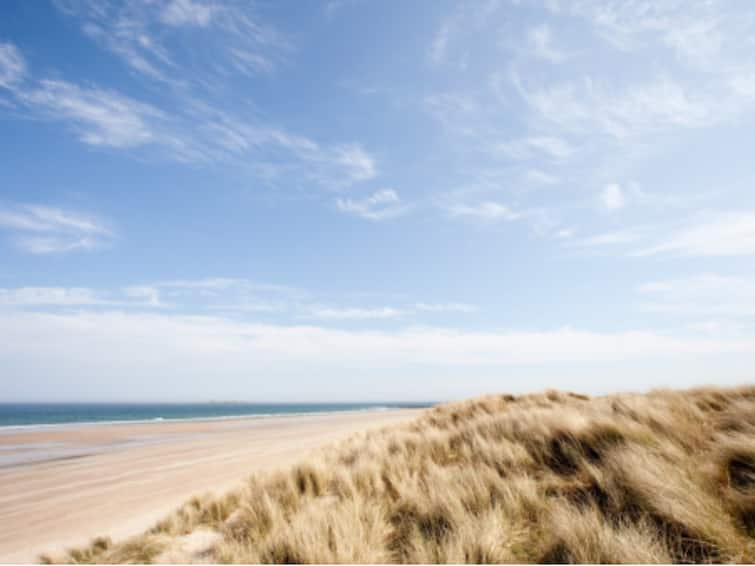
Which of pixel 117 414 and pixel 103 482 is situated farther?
pixel 117 414

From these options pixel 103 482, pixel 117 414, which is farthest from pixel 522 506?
pixel 117 414

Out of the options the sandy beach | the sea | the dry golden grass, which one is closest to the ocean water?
the sea

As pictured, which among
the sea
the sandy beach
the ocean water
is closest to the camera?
the sandy beach

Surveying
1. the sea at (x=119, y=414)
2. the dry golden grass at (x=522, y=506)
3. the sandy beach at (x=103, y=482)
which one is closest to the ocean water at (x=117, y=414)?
the sea at (x=119, y=414)

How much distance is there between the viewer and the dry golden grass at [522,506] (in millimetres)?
3602

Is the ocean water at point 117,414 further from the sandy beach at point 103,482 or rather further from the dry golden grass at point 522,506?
the dry golden grass at point 522,506

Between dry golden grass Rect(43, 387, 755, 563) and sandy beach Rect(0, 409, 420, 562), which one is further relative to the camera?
sandy beach Rect(0, 409, 420, 562)

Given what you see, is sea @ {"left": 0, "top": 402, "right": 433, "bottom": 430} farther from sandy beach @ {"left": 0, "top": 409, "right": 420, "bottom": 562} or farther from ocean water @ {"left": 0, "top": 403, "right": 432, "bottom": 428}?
sandy beach @ {"left": 0, "top": 409, "right": 420, "bottom": 562}

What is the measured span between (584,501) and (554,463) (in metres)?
1.70

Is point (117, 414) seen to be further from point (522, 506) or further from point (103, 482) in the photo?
point (522, 506)

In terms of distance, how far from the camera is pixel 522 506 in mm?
4652

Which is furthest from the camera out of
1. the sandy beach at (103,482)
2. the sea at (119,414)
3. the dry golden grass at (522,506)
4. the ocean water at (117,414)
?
the ocean water at (117,414)

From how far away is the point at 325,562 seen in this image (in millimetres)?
3881

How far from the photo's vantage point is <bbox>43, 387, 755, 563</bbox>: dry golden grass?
11.8ft
